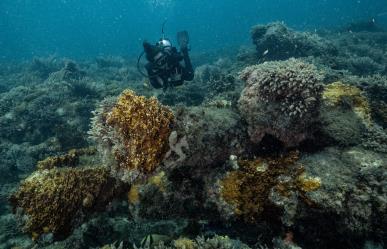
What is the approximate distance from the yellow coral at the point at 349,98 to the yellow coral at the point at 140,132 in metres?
2.59

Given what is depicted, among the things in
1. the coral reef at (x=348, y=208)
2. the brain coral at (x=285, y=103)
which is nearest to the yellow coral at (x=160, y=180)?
the brain coral at (x=285, y=103)

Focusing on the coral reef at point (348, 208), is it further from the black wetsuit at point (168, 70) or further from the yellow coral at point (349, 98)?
the black wetsuit at point (168, 70)

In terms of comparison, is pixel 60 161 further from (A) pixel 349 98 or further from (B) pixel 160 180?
(A) pixel 349 98

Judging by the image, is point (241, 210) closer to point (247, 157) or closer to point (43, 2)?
point (247, 157)

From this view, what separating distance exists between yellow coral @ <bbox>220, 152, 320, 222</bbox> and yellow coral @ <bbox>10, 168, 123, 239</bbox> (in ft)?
5.64

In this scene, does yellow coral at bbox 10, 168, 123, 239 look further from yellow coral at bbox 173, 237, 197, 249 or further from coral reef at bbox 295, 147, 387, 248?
coral reef at bbox 295, 147, 387, 248

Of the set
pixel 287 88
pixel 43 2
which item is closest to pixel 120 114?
pixel 287 88

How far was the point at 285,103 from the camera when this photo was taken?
4211 millimetres

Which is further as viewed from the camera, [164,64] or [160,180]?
[164,64]

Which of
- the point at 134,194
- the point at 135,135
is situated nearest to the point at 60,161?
the point at 134,194

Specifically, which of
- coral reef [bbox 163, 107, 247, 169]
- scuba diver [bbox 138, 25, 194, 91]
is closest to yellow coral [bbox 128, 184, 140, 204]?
coral reef [bbox 163, 107, 247, 169]

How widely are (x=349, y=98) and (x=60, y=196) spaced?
4.64 metres

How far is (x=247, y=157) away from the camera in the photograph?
4.47m

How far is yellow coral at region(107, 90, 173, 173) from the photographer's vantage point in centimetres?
419
